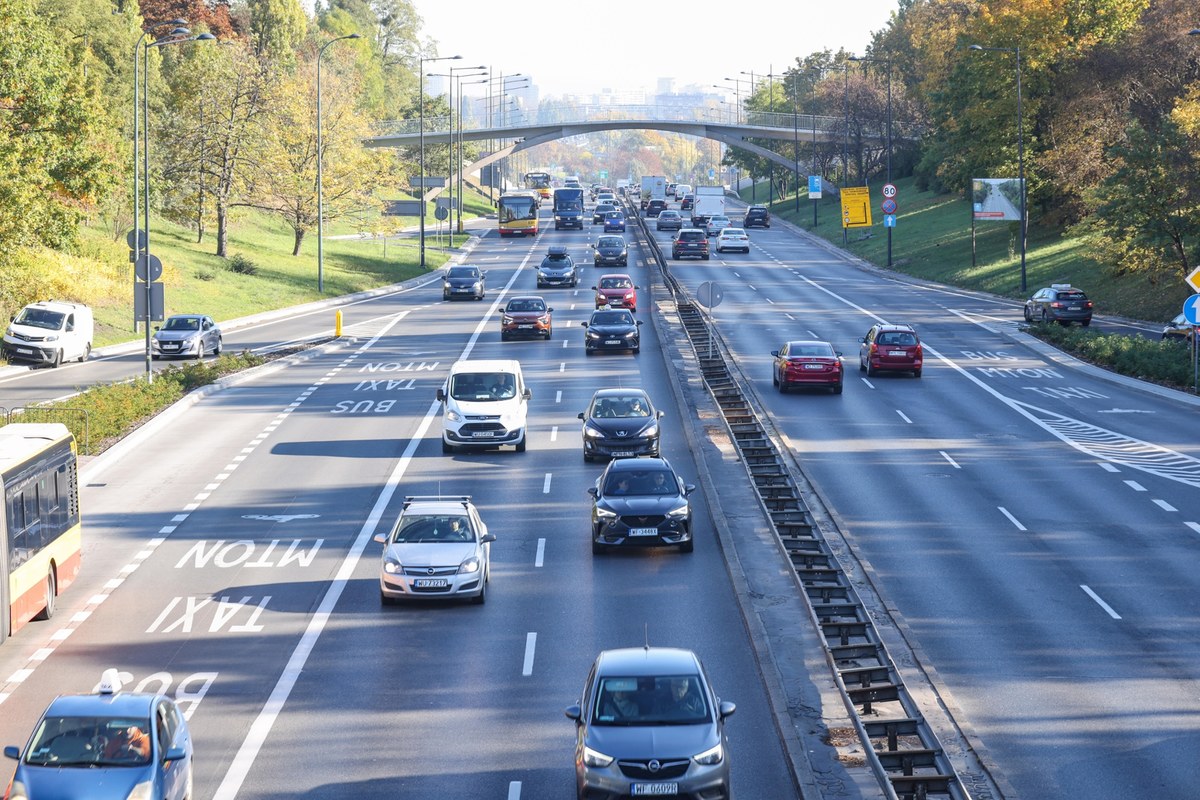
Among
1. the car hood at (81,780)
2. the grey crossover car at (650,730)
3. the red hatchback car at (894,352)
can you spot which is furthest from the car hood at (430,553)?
the red hatchback car at (894,352)

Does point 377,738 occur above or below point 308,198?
below

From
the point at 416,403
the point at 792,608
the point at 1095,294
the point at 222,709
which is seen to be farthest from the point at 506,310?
the point at 222,709

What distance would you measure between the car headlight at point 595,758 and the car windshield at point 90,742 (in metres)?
4.11

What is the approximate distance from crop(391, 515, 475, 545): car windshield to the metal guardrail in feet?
17.2

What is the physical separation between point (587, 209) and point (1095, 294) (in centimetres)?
9745

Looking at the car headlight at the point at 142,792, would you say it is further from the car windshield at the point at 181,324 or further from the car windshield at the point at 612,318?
the car windshield at the point at 181,324

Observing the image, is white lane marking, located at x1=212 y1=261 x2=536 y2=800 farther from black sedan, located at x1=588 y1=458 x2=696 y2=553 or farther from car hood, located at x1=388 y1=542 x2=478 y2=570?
black sedan, located at x1=588 y1=458 x2=696 y2=553

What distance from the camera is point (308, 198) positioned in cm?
8838

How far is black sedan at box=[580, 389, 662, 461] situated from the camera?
33.3m

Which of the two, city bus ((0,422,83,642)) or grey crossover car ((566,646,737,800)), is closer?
grey crossover car ((566,646,737,800))

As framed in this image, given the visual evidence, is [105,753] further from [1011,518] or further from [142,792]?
[1011,518]

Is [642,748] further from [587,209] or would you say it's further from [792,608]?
[587,209]

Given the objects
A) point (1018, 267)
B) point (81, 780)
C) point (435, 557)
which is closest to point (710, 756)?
point (81, 780)

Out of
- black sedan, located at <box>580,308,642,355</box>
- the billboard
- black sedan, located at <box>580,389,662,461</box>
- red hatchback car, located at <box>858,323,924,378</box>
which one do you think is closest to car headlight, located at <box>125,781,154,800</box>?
black sedan, located at <box>580,389,662,461</box>
